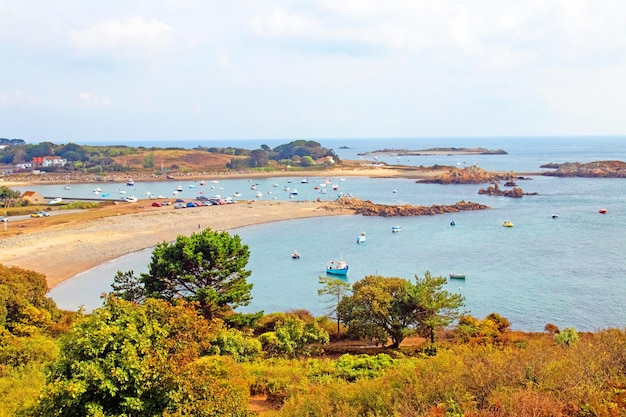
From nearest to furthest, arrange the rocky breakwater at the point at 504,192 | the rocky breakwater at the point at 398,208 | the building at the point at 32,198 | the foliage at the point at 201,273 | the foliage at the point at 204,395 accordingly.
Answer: the foliage at the point at 204,395 → the foliage at the point at 201,273 → the rocky breakwater at the point at 398,208 → the building at the point at 32,198 → the rocky breakwater at the point at 504,192

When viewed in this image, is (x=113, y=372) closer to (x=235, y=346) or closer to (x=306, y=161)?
(x=235, y=346)

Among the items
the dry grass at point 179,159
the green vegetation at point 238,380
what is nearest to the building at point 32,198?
the dry grass at point 179,159

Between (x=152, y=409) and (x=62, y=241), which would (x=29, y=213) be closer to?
(x=62, y=241)

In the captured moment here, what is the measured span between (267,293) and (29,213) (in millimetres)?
38179

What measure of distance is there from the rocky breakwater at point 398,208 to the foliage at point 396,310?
40.8 meters

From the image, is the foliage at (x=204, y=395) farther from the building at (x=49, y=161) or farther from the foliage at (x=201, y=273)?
the building at (x=49, y=161)

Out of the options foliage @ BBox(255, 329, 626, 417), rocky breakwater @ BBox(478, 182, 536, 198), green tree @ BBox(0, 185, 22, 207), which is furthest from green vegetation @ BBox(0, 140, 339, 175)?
foliage @ BBox(255, 329, 626, 417)

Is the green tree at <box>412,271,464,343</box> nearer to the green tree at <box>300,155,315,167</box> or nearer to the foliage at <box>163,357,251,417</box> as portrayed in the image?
the foliage at <box>163,357,251,417</box>

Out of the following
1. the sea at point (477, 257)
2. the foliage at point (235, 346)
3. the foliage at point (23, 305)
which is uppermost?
the foliage at point (23, 305)

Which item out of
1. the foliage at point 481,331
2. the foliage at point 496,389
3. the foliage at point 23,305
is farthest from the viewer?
the foliage at point 481,331

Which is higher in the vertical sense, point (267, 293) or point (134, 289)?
point (134, 289)

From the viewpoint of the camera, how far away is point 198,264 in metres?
20.6

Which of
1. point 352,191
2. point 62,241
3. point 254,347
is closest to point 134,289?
point 254,347

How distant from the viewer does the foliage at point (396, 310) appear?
1995cm
